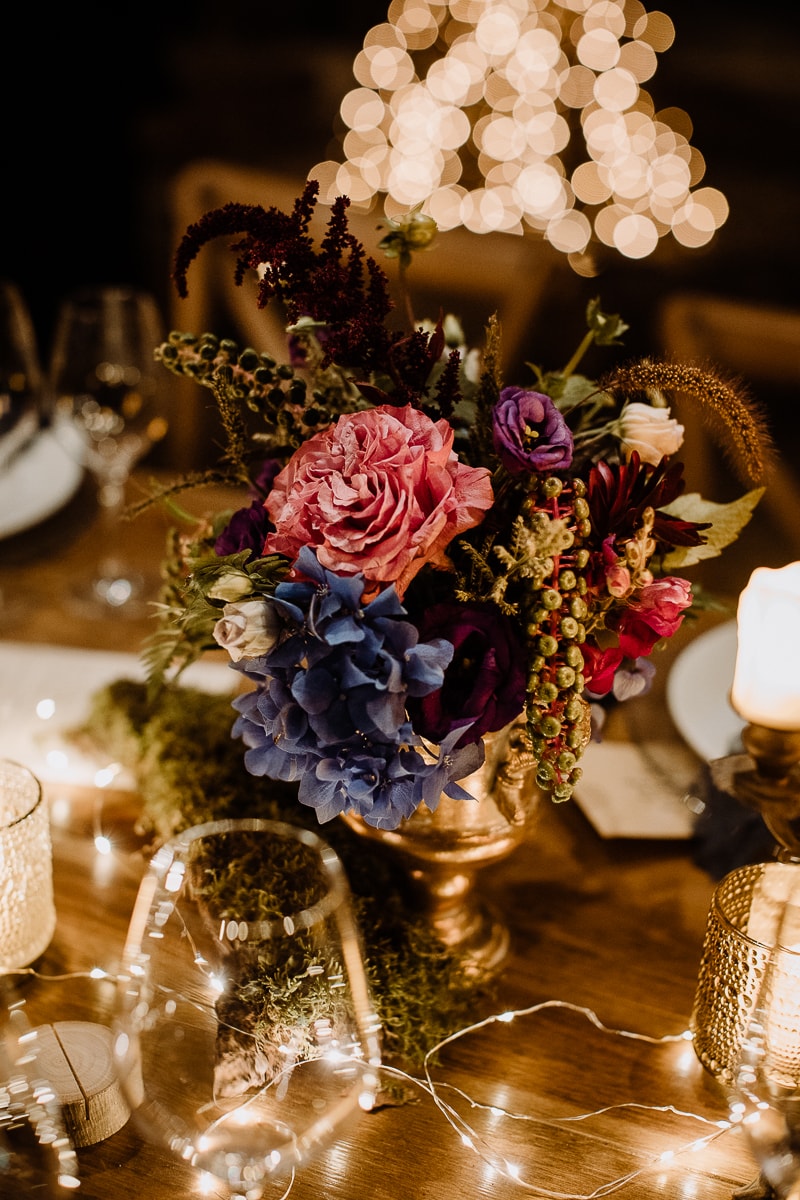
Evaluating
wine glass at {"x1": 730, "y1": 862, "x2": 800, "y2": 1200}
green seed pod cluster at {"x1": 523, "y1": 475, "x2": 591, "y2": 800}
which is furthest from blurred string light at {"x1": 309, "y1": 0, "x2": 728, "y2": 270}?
wine glass at {"x1": 730, "y1": 862, "x2": 800, "y2": 1200}

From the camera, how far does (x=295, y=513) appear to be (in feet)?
1.93

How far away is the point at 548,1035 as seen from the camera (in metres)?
0.72

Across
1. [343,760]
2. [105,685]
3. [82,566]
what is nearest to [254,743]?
[343,760]

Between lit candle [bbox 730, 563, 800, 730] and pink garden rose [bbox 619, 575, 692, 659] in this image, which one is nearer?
pink garden rose [bbox 619, 575, 692, 659]

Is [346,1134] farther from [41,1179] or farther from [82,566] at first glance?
[82,566]

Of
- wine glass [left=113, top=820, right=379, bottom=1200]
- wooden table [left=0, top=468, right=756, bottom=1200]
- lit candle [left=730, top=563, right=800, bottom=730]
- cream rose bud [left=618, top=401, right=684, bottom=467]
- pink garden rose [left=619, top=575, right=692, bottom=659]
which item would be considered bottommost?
wooden table [left=0, top=468, right=756, bottom=1200]

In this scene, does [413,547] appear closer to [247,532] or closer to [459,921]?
[247,532]

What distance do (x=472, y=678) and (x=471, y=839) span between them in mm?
169

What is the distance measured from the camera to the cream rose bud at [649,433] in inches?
25.1

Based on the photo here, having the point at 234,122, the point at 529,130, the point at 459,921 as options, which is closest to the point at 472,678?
the point at 459,921

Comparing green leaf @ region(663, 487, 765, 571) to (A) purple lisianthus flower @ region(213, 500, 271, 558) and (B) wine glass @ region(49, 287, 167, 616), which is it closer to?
(A) purple lisianthus flower @ region(213, 500, 271, 558)

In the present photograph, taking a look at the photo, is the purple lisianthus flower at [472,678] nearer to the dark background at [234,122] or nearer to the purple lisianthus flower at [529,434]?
the purple lisianthus flower at [529,434]

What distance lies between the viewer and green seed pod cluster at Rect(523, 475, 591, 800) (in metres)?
0.59

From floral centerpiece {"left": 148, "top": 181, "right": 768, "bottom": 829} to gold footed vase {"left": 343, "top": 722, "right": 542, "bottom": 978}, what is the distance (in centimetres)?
5
